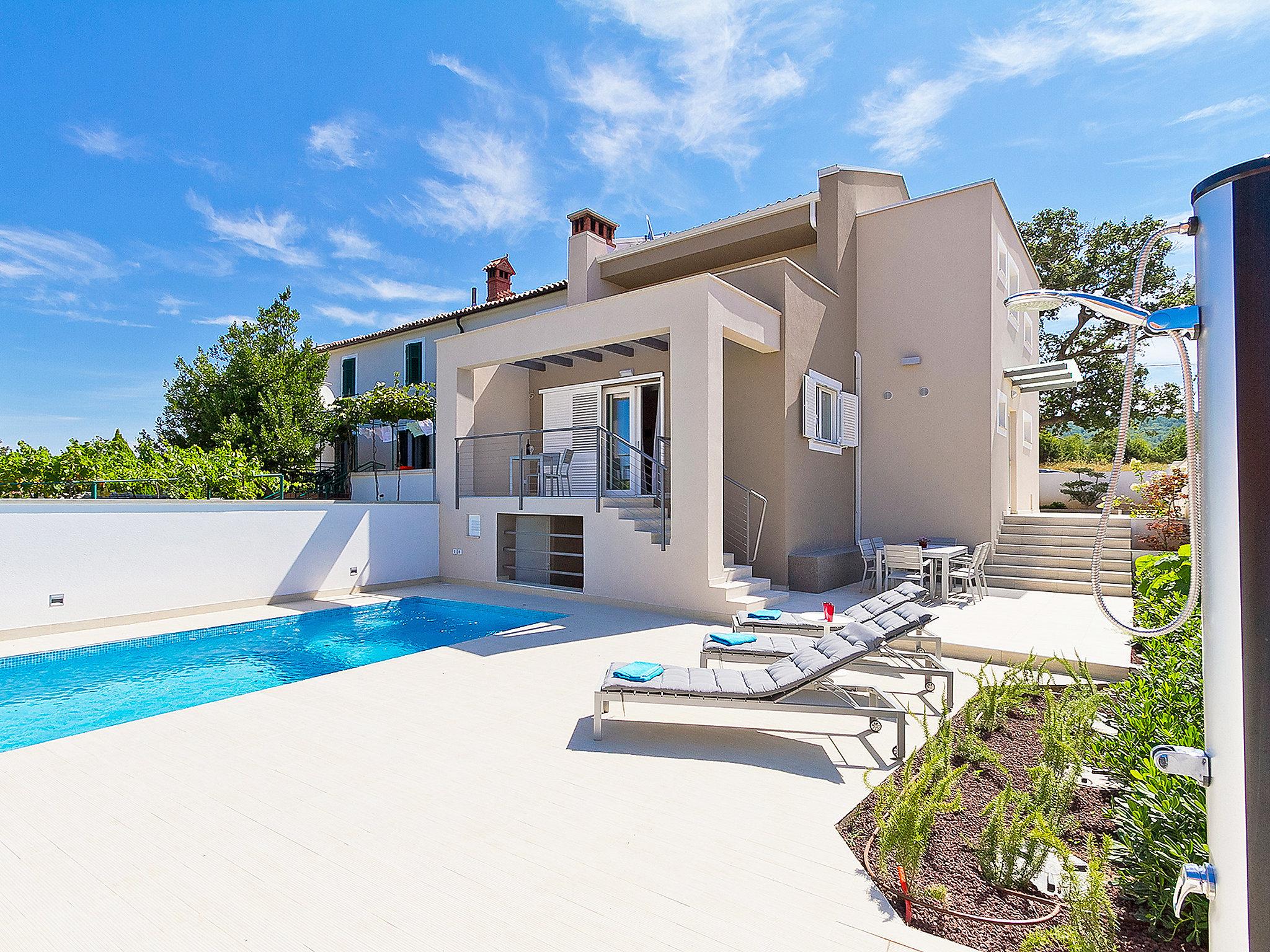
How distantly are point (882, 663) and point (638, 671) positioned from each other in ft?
9.29

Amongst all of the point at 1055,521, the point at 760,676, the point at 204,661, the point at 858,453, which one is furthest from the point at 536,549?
the point at 1055,521

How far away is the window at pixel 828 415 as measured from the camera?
11.9 metres

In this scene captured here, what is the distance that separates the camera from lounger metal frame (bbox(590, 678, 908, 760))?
475 cm

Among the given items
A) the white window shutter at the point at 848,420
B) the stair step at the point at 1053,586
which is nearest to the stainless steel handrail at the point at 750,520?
the white window shutter at the point at 848,420

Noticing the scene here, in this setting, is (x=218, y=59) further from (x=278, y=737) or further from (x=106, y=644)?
(x=278, y=737)

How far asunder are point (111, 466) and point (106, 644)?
265 inches

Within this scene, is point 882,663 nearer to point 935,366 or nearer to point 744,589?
point 744,589

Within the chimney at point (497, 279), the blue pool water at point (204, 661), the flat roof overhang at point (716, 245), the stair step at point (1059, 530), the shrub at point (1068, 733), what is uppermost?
the chimney at point (497, 279)

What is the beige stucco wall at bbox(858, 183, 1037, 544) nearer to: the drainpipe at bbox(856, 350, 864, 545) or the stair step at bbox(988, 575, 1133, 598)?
the drainpipe at bbox(856, 350, 864, 545)

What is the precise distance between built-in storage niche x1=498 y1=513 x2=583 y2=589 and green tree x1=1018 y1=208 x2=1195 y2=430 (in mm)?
22227

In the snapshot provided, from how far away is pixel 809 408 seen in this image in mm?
11828

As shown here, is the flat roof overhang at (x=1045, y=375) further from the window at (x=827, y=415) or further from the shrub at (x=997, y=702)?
the shrub at (x=997, y=702)

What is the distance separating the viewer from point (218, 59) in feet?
41.9

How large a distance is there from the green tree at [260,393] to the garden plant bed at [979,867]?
19.2 meters
